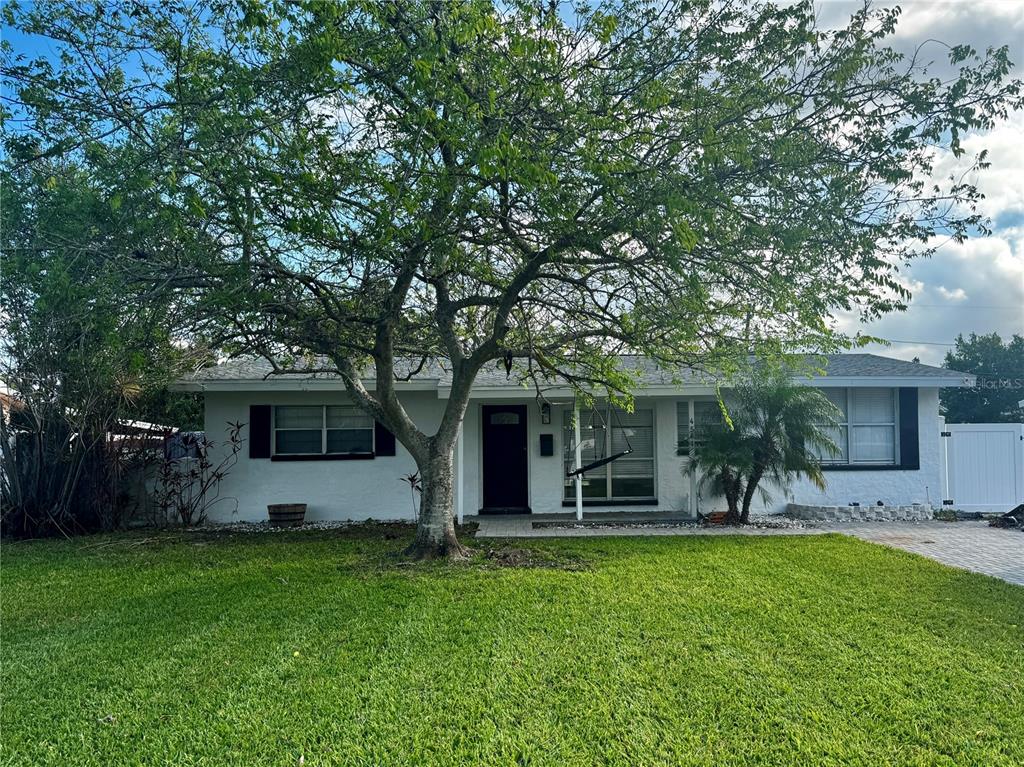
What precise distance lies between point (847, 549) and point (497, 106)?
24.4 ft

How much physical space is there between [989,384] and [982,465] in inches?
859

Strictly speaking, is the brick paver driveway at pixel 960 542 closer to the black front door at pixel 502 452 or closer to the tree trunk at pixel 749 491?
the tree trunk at pixel 749 491

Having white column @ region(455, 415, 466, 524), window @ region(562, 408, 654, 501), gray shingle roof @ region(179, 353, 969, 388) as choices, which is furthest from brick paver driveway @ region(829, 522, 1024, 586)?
white column @ region(455, 415, 466, 524)

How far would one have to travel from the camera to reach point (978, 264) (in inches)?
407

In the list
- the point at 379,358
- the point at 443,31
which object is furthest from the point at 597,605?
the point at 443,31

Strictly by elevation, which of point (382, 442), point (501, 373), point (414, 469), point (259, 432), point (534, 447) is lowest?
point (414, 469)

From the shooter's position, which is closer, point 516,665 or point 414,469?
point 516,665

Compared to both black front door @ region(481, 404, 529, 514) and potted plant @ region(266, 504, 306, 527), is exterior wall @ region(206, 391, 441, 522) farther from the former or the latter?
black front door @ region(481, 404, 529, 514)

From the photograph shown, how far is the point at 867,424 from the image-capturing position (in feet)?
41.4

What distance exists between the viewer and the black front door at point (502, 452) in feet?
41.9

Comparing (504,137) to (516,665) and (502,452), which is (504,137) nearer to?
(516,665)

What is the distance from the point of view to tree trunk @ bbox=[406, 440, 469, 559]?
8.16 m

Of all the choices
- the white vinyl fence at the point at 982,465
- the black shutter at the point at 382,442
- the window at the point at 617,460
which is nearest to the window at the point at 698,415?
the window at the point at 617,460

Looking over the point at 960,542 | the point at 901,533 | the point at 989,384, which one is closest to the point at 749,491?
the point at 901,533
